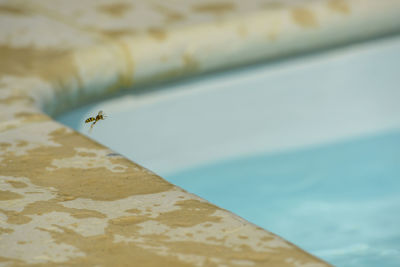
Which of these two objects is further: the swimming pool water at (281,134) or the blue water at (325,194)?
the swimming pool water at (281,134)

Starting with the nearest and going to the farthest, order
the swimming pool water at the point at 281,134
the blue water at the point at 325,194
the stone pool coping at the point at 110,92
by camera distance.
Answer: the stone pool coping at the point at 110,92 < the blue water at the point at 325,194 < the swimming pool water at the point at 281,134

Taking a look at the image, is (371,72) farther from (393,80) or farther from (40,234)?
(40,234)

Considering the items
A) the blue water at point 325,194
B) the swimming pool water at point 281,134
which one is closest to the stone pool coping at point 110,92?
the swimming pool water at point 281,134

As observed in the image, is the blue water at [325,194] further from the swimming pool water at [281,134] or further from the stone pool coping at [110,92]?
the stone pool coping at [110,92]

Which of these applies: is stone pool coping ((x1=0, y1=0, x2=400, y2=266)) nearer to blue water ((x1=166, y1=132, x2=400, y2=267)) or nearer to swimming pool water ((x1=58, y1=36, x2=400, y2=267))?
swimming pool water ((x1=58, y1=36, x2=400, y2=267))

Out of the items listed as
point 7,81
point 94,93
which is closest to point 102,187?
point 7,81

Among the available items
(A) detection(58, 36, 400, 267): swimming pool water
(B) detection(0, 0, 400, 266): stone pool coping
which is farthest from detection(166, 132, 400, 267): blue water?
(B) detection(0, 0, 400, 266): stone pool coping

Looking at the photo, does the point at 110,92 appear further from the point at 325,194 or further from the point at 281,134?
the point at 325,194
